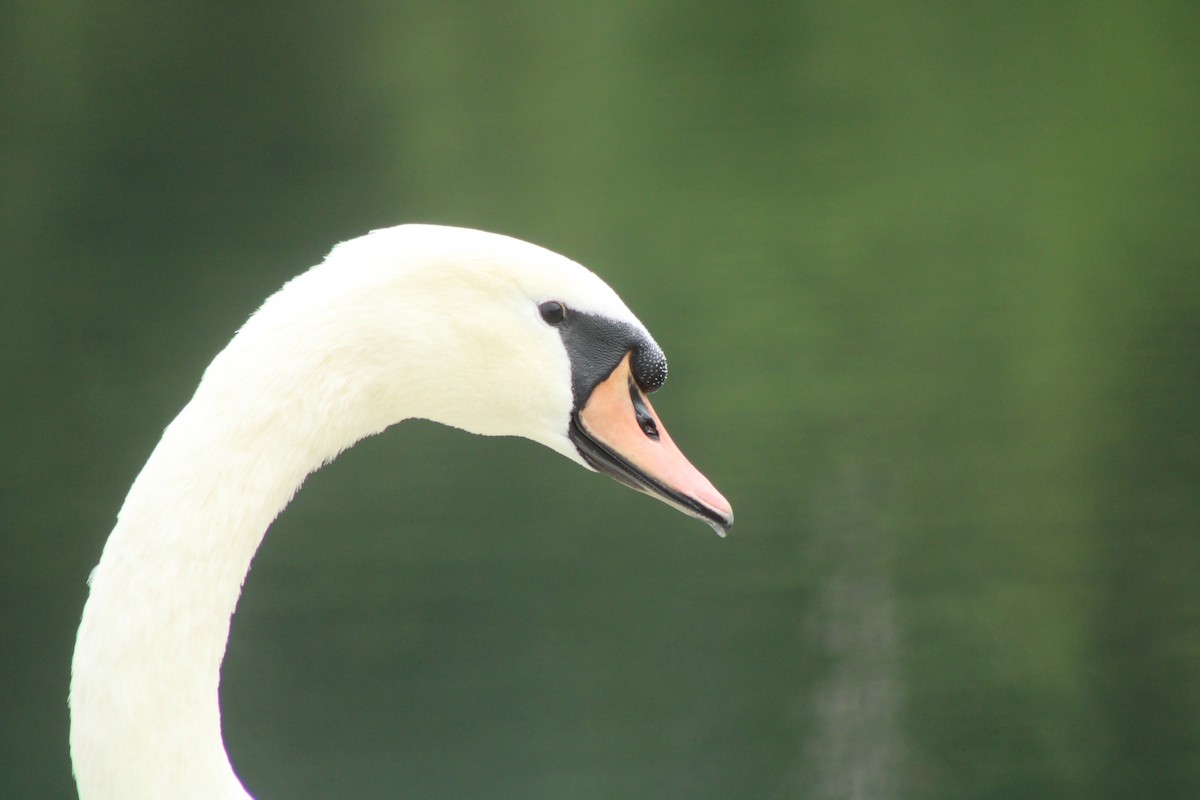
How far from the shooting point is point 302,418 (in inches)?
33.4

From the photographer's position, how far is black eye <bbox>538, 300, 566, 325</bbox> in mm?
921

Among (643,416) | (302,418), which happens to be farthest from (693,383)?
(302,418)

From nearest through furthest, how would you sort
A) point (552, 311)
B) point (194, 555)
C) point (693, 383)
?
point (194, 555) → point (552, 311) → point (693, 383)

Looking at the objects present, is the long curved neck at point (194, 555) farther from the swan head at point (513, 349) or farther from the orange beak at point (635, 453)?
the orange beak at point (635, 453)

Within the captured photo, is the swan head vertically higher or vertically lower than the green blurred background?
higher

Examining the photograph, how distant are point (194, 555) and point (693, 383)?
3.45 metres

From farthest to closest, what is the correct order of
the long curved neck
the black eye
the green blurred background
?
1. the green blurred background
2. the black eye
3. the long curved neck

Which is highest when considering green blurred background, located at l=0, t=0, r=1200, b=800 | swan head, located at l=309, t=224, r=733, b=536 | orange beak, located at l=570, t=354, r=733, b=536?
swan head, located at l=309, t=224, r=733, b=536

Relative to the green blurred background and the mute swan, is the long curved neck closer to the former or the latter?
the mute swan

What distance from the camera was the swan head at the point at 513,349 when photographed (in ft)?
2.86

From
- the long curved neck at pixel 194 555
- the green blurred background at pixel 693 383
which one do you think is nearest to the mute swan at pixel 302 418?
the long curved neck at pixel 194 555

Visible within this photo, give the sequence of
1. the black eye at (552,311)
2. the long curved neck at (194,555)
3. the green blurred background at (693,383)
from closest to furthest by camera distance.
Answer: the long curved neck at (194,555) → the black eye at (552,311) → the green blurred background at (693,383)

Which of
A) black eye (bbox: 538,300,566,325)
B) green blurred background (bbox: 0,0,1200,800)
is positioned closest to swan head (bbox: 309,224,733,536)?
black eye (bbox: 538,300,566,325)

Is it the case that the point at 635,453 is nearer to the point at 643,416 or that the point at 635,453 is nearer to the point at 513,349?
the point at 643,416
